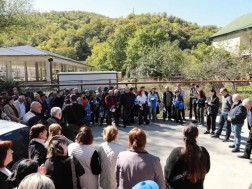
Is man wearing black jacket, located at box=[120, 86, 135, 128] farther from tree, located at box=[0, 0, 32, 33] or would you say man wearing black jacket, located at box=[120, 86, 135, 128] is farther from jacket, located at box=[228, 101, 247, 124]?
tree, located at box=[0, 0, 32, 33]

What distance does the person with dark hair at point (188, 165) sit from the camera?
3.50m

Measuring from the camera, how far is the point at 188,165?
11.5ft

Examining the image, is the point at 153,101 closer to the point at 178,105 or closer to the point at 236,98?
the point at 178,105

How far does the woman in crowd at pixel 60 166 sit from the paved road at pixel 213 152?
3.42 meters

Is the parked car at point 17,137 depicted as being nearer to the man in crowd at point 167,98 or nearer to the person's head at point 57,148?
the person's head at point 57,148

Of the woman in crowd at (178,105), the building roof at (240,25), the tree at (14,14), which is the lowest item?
the woman in crowd at (178,105)

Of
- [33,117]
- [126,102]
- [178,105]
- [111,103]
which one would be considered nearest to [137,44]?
[178,105]

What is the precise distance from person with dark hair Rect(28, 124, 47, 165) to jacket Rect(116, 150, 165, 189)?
1.17 m

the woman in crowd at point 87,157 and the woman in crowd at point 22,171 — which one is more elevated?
the woman in crowd at point 22,171

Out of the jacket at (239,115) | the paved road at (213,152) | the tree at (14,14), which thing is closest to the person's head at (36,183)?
the paved road at (213,152)

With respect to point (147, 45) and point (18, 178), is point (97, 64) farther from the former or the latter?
point (18, 178)

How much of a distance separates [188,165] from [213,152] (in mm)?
5343

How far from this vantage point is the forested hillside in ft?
85.4

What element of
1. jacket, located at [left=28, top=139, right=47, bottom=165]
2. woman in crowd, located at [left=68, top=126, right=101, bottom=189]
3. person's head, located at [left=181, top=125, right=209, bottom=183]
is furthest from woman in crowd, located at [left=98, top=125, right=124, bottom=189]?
person's head, located at [left=181, top=125, right=209, bottom=183]
